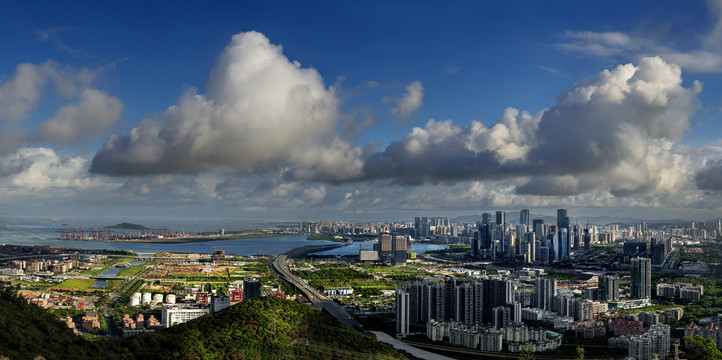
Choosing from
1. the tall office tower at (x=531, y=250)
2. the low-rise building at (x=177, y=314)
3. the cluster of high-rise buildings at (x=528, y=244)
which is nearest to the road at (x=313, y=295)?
the low-rise building at (x=177, y=314)

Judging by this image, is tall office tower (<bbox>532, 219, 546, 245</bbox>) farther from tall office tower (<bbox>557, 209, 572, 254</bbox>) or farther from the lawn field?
the lawn field

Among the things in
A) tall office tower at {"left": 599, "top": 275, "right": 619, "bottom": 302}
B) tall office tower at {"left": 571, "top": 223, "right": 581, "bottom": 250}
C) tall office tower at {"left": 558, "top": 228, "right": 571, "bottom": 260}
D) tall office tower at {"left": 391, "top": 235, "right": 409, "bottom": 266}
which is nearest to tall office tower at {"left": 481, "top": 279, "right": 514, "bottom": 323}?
tall office tower at {"left": 599, "top": 275, "right": 619, "bottom": 302}

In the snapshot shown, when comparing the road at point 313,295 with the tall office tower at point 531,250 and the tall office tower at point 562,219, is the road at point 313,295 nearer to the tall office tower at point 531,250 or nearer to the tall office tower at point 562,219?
the tall office tower at point 531,250

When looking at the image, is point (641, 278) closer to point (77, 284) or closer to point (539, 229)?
point (77, 284)

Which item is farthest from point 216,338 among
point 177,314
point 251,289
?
point 251,289

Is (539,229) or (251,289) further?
(539,229)

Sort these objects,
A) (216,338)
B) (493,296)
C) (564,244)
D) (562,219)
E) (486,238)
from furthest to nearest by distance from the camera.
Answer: (562,219), (486,238), (564,244), (493,296), (216,338)

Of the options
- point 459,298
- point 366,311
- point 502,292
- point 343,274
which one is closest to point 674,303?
point 502,292
